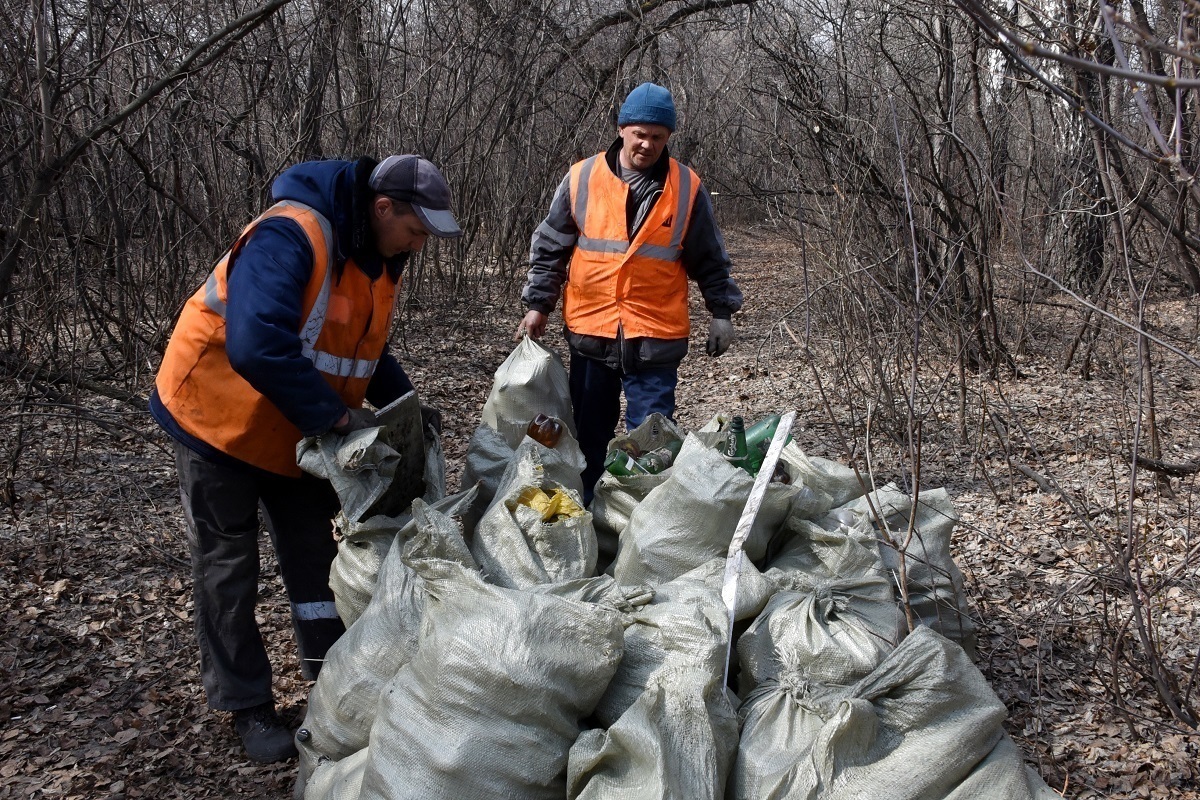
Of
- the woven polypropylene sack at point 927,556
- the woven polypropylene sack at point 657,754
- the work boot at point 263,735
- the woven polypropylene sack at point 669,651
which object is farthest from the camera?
the woven polypropylene sack at point 927,556

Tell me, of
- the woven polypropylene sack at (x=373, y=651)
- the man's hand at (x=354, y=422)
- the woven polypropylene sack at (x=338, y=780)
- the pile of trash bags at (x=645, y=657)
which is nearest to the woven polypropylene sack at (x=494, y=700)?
the pile of trash bags at (x=645, y=657)

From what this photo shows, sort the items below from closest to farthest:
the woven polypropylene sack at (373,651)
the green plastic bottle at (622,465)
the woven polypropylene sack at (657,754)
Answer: the woven polypropylene sack at (657,754), the woven polypropylene sack at (373,651), the green plastic bottle at (622,465)

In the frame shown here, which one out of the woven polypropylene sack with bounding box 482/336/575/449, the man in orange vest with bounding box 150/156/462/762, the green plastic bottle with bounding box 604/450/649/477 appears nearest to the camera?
the man in orange vest with bounding box 150/156/462/762

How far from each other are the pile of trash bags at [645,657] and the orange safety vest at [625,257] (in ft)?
3.12

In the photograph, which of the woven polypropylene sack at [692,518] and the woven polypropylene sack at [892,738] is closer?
the woven polypropylene sack at [892,738]

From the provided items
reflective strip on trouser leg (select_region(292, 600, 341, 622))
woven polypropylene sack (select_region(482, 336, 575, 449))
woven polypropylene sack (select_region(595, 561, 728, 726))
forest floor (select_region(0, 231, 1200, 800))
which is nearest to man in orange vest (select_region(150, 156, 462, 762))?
reflective strip on trouser leg (select_region(292, 600, 341, 622))

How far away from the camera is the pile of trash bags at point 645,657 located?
1856mm

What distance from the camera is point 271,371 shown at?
2.26 meters

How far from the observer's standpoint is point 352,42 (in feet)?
21.3

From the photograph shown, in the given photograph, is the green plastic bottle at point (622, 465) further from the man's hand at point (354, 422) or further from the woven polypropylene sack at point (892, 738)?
the woven polypropylene sack at point (892, 738)

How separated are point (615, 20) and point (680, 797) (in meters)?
8.12

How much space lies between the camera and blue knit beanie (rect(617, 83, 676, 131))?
339 centimetres

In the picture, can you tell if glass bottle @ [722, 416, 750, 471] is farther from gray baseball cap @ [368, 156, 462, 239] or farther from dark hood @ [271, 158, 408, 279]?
dark hood @ [271, 158, 408, 279]

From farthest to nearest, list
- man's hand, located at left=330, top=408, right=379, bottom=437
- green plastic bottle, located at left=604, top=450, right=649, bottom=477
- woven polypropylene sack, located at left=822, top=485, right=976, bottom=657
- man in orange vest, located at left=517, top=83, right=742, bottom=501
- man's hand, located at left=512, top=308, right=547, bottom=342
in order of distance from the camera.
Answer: man's hand, located at left=512, top=308, right=547, bottom=342 → man in orange vest, located at left=517, top=83, right=742, bottom=501 → green plastic bottle, located at left=604, top=450, right=649, bottom=477 → woven polypropylene sack, located at left=822, top=485, right=976, bottom=657 → man's hand, located at left=330, top=408, right=379, bottom=437
